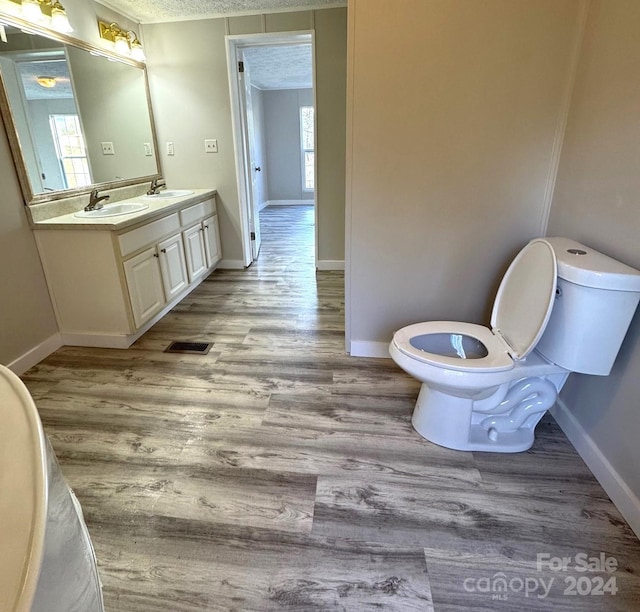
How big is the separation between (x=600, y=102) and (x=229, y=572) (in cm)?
218

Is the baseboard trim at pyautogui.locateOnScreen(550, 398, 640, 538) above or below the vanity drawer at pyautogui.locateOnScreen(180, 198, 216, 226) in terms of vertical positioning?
below

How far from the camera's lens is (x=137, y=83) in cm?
354

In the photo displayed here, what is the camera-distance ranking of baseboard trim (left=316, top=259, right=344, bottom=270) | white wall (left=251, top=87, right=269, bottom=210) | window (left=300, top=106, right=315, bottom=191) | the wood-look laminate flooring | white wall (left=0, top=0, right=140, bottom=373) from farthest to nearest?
window (left=300, top=106, right=315, bottom=191) < white wall (left=251, top=87, right=269, bottom=210) < baseboard trim (left=316, top=259, right=344, bottom=270) < white wall (left=0, top=0, right=140, bottom=373) < the wood-look laminate flooring

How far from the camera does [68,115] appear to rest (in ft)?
8.79

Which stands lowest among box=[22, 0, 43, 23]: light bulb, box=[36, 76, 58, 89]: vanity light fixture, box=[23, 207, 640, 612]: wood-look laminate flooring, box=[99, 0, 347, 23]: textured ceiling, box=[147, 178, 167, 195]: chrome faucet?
box=[23, 207, 640, 612]: wood-look laminate flooring

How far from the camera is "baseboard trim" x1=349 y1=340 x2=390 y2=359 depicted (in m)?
2.50

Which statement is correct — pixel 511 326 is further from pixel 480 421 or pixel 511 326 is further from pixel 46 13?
pixel 46 13

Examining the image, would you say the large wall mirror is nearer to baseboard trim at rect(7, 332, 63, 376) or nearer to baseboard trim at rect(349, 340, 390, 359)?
baseboard trim at rect(7, 332, 63, 376)

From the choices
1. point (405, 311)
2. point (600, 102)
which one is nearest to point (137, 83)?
point (405, 311)

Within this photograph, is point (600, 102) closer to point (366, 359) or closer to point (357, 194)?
point (357, 194)

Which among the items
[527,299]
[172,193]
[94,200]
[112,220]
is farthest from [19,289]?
[527,299]

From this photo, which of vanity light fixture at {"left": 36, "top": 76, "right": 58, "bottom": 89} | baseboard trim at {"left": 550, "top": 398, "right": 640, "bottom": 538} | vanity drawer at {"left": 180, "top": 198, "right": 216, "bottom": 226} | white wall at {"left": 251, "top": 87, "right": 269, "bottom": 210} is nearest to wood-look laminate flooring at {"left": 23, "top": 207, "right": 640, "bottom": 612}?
baseboard trim at {"left": 550, "top": 398, "right": 640, "bottom": 538}

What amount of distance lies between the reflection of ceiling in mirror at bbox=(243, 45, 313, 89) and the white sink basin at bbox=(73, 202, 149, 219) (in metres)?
1.91

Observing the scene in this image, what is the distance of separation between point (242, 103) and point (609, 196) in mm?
3234
